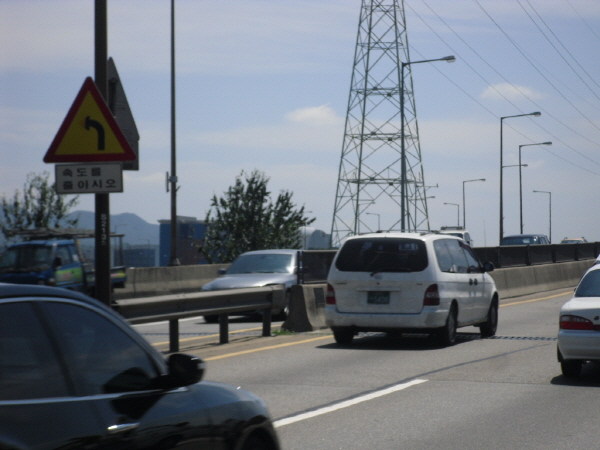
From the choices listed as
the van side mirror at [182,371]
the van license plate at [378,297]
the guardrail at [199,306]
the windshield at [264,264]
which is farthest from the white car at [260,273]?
the van side mirror at [182,371]

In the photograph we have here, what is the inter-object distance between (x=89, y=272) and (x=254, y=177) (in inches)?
1017

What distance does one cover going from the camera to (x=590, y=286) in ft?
37.3

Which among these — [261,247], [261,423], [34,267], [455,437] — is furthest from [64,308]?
[261,247]

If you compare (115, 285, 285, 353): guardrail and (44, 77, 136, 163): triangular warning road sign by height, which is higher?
(44, 77, 136, 163): triangular warning road sign

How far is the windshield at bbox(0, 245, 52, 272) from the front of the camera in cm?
1909

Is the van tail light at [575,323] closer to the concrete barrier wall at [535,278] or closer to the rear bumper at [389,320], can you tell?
the rear bumper at [389,320]

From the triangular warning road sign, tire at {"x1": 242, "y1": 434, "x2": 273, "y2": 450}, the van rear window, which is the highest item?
the triangular warning road sign

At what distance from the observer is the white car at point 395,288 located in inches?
557

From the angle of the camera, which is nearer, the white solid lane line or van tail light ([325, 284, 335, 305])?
the white solid lane line

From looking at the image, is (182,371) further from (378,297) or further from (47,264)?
A: (47,264)

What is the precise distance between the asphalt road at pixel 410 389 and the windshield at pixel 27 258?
3779 millimetres

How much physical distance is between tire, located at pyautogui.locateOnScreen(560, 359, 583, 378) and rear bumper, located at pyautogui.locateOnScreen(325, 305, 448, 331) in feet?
10.9

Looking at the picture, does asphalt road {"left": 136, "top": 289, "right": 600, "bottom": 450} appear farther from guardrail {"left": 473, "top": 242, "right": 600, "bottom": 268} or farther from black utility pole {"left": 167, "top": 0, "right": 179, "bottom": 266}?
black utility pole {"left": 167, "top": 0, "right": 179, "bottom": 266}

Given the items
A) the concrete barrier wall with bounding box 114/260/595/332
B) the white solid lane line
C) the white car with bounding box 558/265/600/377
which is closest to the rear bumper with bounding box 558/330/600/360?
the white car with bounding box 558/265/600/377
